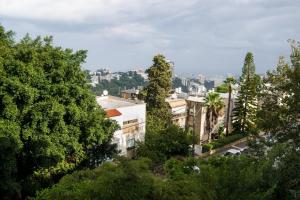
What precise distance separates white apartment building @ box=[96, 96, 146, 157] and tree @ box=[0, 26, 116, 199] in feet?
33.2

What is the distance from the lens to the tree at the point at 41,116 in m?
19.8

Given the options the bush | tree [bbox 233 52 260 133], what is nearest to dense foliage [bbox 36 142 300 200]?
the bush

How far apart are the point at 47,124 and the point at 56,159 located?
75.3 inches

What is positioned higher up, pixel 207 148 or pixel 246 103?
pixel 246 103

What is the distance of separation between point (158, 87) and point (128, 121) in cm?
533

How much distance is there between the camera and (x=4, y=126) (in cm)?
1934

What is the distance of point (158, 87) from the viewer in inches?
1580

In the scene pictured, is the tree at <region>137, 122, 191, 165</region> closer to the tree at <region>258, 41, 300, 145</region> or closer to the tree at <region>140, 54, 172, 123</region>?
the tree at <region>140, 54, 172, 123</region>

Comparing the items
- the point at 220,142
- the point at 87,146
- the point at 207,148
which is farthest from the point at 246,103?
the point at 87,146

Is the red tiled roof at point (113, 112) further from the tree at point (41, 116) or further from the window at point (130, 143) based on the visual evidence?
the tree at point (41, 116)

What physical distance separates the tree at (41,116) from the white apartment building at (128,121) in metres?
10.1

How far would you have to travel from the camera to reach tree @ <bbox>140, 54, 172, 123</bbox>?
40.4 metres

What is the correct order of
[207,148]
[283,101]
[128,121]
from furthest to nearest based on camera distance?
[207,148] < [128,121] < [283,101]

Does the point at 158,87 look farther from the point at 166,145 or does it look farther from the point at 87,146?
the point at 87,146
